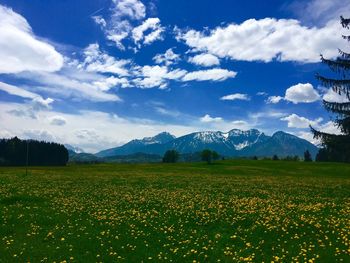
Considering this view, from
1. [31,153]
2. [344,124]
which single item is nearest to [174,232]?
[344,124]

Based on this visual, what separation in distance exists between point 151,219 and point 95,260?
735 cm

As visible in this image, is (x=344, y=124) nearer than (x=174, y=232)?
No

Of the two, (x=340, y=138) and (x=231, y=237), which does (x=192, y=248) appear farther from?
(x=340, y=138)

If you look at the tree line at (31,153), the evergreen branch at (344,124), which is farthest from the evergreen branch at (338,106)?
the tree line at (31,153)

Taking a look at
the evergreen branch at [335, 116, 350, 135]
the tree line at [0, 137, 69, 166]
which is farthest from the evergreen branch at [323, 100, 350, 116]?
the tree line at [0, 137, 69, 166]

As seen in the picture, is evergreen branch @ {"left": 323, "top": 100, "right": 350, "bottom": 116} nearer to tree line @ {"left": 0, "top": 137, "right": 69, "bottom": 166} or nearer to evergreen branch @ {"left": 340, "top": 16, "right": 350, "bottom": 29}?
evergreen branch @ {"left": 340, "top": 16, "right": 350, "bottom": 29}

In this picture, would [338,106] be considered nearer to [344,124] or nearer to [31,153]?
[344,124]

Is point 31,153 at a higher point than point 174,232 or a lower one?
higher

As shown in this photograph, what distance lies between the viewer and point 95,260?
13141 mm

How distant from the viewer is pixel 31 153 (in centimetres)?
16362

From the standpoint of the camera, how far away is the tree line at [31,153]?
155750mm

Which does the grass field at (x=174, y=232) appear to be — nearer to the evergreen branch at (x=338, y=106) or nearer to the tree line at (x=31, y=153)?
the evergreen branch at (x=338, y=106)

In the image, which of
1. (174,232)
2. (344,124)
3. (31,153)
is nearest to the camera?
(174,232)

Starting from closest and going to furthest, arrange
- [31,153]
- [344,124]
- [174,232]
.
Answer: [174,232] → [344,124] → [31,153]
